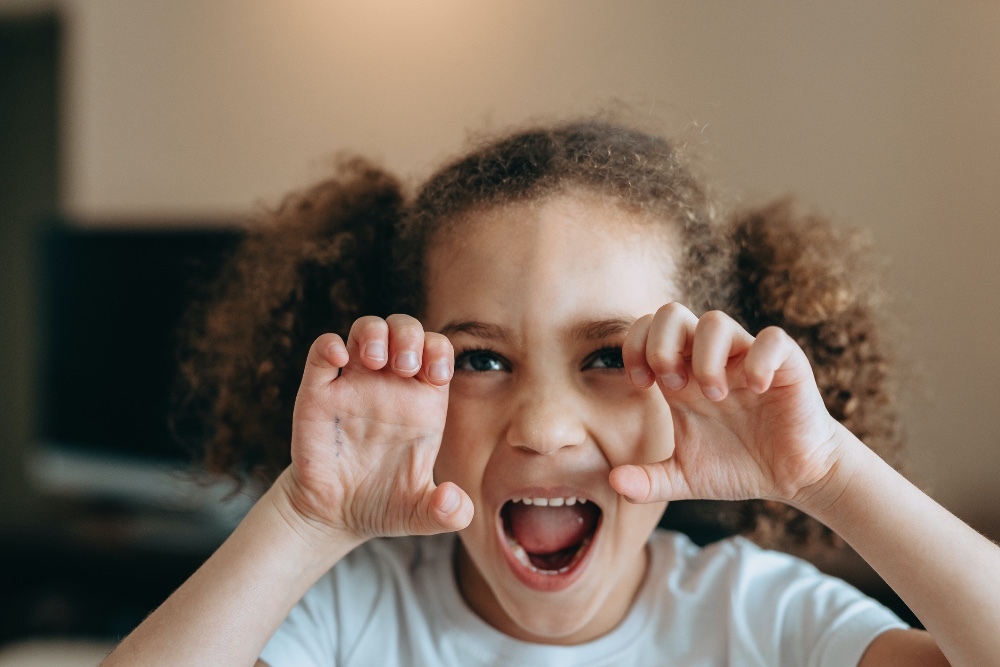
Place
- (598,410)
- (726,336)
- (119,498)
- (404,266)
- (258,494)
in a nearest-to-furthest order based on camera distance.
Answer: (726,336) < (598,410) < (404,266) < (258,494) < (119,498)

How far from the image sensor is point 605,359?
2.80 feet

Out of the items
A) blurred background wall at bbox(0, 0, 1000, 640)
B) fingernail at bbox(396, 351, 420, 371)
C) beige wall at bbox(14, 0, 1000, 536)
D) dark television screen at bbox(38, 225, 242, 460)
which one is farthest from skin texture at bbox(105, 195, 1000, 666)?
dark television screen at bbox(38, 225, 242, 460)

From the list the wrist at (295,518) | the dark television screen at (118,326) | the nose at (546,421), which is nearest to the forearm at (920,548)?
the nose at (546,421)

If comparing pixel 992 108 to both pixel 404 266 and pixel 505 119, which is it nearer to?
pixel 505 119

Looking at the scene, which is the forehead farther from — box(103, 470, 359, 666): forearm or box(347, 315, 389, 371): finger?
box(103, 470, 359, 666): forearm

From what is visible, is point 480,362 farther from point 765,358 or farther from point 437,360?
point 765,358

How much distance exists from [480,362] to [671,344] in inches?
9.5

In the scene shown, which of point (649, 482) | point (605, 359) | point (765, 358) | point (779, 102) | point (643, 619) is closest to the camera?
point (765, 358)

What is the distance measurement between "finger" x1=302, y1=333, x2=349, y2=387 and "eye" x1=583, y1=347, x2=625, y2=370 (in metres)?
0.24

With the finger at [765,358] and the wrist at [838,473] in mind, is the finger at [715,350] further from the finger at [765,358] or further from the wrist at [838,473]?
the wrist at [838,473]

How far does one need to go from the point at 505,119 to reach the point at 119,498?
130cm

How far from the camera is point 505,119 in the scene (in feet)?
6.04

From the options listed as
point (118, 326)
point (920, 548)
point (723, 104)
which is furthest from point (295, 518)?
point (118, 326)

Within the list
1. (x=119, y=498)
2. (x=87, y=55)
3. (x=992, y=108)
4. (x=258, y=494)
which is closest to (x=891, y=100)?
(x=992, y=108)
